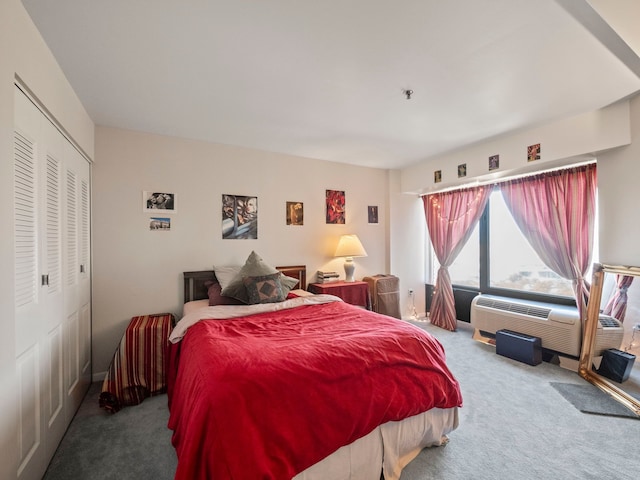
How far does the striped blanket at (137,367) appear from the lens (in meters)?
2.40

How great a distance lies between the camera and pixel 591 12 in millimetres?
1441

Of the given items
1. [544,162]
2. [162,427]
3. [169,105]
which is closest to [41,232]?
[169,105]

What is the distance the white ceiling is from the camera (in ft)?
4.87

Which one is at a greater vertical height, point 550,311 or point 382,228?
point 382,228

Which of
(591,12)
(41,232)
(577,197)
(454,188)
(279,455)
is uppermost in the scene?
(591,12)

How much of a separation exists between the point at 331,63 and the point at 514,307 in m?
3.45

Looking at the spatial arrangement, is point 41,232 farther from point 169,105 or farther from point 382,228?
point 382,228

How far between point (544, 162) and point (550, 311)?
1642 mm

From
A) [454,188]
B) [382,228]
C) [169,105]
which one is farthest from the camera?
[382,228]

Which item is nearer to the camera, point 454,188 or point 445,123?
point 445,123

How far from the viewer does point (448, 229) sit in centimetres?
442

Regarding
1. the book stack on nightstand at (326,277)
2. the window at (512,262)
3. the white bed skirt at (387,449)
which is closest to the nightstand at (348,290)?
the book stack on nightstand at (326,277)

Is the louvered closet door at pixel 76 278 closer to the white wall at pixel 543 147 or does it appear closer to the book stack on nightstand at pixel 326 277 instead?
the book stack on nightstand at pixel 326 277

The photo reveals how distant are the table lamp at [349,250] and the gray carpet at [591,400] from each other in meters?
2.45
